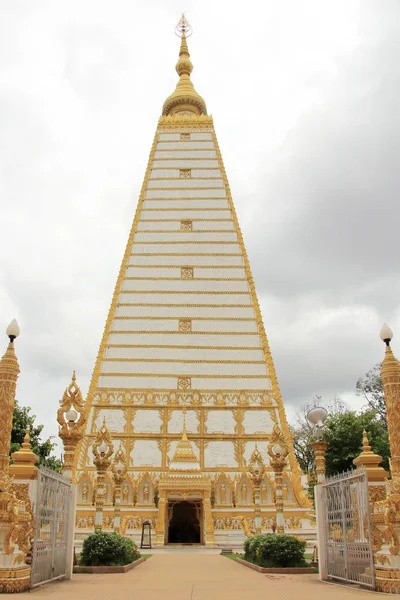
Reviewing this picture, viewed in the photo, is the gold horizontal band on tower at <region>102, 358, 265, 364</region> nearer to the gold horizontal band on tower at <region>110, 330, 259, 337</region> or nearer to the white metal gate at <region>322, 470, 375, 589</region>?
the gold horizontal band on tower at <region>110, 330, 259, 337</region>

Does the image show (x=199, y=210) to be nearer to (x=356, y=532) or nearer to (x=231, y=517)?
(x=231, y=517)

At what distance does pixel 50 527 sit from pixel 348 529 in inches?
195

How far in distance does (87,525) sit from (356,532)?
52.3ft

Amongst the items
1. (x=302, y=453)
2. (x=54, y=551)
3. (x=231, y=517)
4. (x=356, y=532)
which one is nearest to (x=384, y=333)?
(x=356, y=532)

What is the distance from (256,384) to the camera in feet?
86.4

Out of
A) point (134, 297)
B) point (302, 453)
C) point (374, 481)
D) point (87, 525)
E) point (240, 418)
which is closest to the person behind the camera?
point (374, 481)

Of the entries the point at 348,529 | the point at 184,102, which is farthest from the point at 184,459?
the point at 184,102

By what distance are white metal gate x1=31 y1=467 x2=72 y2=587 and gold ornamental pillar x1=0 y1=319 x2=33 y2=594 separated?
0.20 m

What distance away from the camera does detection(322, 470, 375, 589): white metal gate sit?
845 centimetres

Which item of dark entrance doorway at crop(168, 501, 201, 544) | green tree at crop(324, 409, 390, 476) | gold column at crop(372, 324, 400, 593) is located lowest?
dark entrance doorway at crop(168, 501, 201, 544)

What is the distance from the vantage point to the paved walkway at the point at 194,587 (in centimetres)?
777

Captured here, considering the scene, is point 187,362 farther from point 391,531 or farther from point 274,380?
point 391,531

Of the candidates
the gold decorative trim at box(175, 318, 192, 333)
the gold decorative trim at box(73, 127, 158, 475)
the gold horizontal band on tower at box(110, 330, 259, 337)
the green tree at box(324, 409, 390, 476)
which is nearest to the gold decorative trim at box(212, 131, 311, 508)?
the gold horizontal band on tower at box(110, 330, 259, 337)

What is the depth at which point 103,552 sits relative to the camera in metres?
12.0
